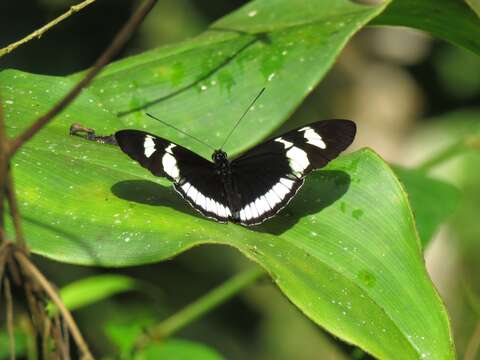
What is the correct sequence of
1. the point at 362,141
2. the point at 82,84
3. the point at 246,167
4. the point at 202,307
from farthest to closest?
the point at 362,141 < the point at 202,307 < the point at 246,167 < the point at 82,84

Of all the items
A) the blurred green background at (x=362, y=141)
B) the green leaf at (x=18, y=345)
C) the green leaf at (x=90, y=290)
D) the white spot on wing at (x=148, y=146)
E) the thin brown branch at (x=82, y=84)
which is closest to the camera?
the thin brown branch at (x=82, y=84)

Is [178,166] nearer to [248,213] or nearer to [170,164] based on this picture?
[170,164]

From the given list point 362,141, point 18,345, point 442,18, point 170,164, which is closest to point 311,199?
point 170,164

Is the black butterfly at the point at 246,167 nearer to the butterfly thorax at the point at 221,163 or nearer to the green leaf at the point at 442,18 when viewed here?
the butterfly thorax at the point at 221,163

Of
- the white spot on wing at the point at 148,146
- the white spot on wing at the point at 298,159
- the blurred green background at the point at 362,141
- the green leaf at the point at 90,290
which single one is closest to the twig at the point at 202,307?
the green leaf at the point at 90,290

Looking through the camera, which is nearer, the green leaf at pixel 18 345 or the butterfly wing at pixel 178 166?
the butterfly wing at pixel 178 166

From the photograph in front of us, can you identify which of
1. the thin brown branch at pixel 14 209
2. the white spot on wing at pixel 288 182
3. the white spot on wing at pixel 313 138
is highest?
the thin brown branch at pixel 14 209
